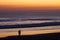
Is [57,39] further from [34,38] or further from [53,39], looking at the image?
[34,38]

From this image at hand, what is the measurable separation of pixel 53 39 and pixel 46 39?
52 centimetres

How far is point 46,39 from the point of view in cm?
1506

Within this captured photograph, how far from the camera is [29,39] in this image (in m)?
15.1

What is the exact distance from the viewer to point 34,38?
15461 mm

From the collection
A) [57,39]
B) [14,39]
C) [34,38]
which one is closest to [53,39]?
[57,39]

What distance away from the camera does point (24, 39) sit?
15.0 meters

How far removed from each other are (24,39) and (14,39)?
2.80 ft

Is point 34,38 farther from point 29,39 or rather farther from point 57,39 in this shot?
point 57,39

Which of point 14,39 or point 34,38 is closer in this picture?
point 14,39

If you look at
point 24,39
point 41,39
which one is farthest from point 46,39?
point 24,39

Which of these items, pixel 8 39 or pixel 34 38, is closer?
pixel 8 39

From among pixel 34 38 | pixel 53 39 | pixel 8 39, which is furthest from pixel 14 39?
pixel 53 39

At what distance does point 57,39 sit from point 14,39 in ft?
10.5

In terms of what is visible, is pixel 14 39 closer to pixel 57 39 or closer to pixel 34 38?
pixel 34 38
